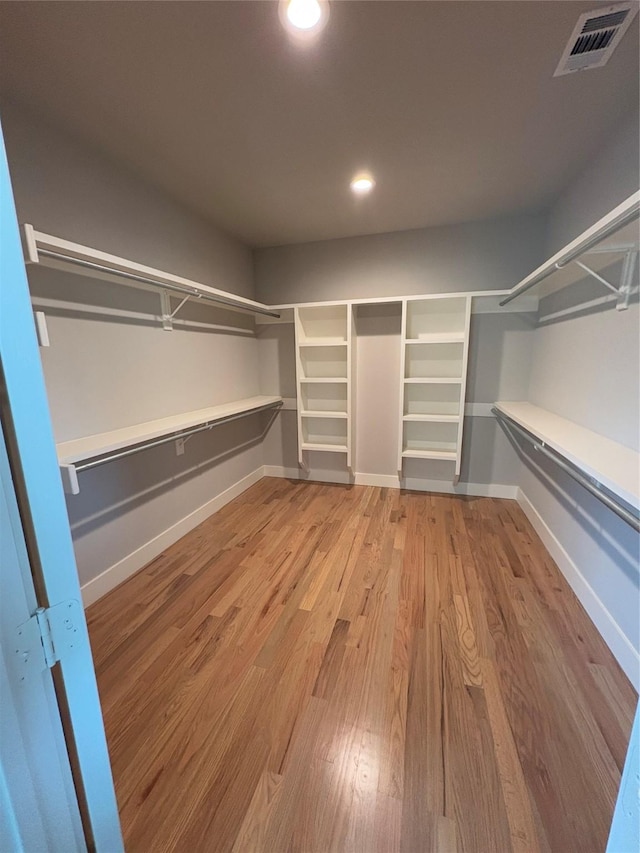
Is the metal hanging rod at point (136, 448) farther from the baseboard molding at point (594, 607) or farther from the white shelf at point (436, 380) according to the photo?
the baseboard molding at point (594, 607)

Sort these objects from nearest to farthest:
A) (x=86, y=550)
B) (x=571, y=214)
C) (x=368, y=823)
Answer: (x=368, y=823), (x=86, y=550), (x=571, y=214)

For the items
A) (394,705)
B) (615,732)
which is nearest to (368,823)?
(394,705)

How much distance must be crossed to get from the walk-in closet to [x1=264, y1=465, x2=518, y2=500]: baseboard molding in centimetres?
22

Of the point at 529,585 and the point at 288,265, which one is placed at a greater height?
the point at 288,265

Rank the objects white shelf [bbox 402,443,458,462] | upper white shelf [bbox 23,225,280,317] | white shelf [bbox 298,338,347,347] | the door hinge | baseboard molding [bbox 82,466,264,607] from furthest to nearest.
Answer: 1. white shelf [bbox 298,338,347,347]
2. white shelf [bbox 402,443,458,462]
3. baseboard molding [bbox 82,466,264,607]
4. upper white shelf [bbox 23,225,280,317]
5. the door hinge

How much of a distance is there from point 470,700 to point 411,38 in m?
2.56

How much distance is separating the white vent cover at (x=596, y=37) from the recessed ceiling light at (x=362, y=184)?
1031 millimetres

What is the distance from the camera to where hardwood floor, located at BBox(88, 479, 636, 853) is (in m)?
1.03

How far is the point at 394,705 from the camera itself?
136cm

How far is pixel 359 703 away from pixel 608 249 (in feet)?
7.38

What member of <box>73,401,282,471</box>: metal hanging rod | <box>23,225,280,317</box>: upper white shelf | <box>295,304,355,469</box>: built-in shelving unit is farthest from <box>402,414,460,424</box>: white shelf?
<box>23,225,280,317</box>: upper white shelf

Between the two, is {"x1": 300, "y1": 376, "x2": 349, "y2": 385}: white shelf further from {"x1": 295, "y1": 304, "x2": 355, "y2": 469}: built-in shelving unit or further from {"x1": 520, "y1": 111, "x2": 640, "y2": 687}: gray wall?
{"x1": 520, "y1": 111, "x2": 640, "y2": 687}: gray wall

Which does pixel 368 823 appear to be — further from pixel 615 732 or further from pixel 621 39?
pixel 621 39

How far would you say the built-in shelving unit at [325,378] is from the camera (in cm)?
327
